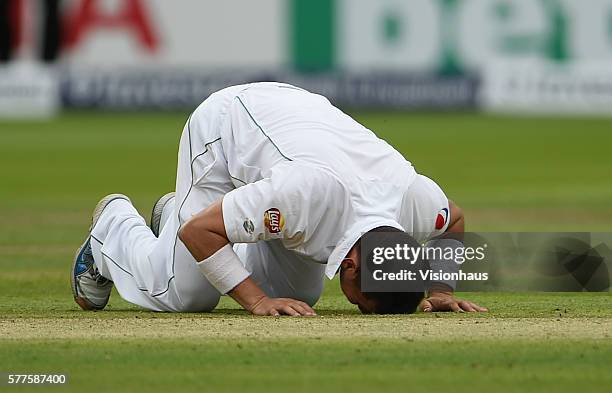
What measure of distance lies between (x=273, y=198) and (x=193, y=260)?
74 centimetres

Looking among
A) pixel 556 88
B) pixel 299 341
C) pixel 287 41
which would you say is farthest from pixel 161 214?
pixel 287 41

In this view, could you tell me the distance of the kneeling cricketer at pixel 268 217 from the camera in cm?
600

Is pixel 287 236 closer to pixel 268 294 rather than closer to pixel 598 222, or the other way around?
pixel 268 294

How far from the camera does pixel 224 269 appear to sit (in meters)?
6.13

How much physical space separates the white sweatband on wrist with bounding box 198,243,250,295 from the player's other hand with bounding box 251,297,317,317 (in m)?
0.17

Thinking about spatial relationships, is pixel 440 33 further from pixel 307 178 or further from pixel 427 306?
pixel 307 178

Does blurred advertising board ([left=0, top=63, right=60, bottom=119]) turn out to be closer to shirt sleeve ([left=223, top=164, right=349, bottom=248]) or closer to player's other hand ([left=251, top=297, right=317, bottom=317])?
player's other hand ([left=251, top=297, right=317, bottom=317])

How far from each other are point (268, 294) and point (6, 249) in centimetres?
457

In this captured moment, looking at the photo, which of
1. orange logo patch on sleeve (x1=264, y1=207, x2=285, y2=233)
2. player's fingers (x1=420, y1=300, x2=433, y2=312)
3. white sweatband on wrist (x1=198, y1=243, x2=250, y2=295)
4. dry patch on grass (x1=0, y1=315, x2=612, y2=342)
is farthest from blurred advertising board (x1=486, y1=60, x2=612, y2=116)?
orange logo patch on sleeve (x1=264, y1=207, x2=285, y2=233)

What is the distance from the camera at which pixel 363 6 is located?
123ft

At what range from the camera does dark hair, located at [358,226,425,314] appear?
20.3 ft

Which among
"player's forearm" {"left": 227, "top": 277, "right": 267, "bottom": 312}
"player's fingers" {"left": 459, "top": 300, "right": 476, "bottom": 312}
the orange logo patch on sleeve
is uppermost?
the orange logo patch on sleeve

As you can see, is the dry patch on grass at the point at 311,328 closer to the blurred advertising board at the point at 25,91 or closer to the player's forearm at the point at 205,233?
the player's forearm at the point at 205,233

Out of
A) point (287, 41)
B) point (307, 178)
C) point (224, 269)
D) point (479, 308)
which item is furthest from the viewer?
point (287, 41)
